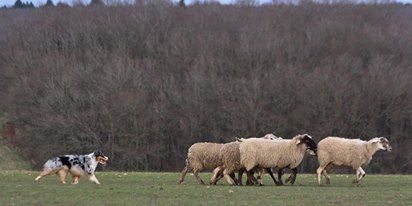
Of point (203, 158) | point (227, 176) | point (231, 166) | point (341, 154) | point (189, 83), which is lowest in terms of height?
point (227, 176)

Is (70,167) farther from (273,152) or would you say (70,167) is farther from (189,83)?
(189,83)

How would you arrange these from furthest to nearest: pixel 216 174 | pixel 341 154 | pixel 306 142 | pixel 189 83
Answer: pixel 189 83 < pixel 306 142 < pixel 341 154 < pixel 216 174

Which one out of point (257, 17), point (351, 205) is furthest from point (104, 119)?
point (351, 205)

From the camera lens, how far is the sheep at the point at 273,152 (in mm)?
31062

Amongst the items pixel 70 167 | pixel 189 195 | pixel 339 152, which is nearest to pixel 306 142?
pixel 339 152

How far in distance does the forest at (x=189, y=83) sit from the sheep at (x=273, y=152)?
44812 millimetres

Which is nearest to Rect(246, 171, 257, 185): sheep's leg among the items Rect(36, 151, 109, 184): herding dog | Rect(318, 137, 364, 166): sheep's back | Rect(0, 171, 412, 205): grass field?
Rect(318, 137, 364, 166): sheep's back

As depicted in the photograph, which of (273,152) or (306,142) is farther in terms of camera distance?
(306,142)

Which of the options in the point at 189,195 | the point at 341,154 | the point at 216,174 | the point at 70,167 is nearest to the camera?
the point at 189,195

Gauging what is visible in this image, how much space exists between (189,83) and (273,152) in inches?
2424

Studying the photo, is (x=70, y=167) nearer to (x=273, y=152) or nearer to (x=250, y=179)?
(x=250, y=179)

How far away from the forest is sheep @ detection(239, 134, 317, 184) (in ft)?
147

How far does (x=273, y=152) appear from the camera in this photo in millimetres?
31516

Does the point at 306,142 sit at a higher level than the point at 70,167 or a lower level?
higher
